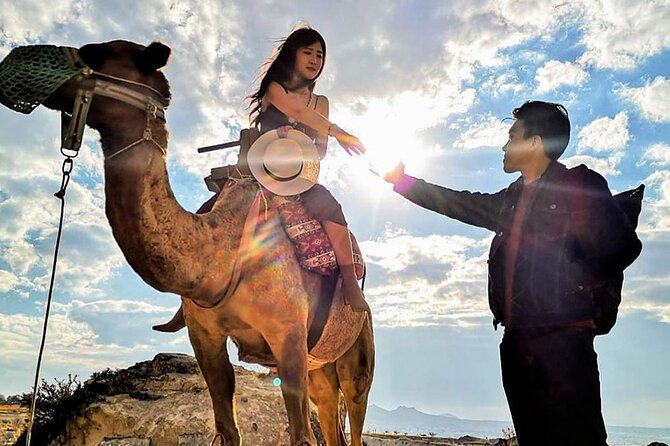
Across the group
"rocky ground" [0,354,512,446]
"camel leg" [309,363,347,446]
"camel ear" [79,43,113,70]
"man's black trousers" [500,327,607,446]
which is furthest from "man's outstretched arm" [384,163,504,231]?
"rocky ground" [0,354,512,446]

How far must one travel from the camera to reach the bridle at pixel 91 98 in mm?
3510

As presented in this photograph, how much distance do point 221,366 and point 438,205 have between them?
7.18 feet

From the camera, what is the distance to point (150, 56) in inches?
153

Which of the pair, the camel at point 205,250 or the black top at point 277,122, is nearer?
the camel at point 205,250

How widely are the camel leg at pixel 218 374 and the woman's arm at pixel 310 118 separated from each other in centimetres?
186

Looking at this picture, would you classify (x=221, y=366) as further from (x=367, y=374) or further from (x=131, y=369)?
(x=131, y=369)

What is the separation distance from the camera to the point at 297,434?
422 centimetres

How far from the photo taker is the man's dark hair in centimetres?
370

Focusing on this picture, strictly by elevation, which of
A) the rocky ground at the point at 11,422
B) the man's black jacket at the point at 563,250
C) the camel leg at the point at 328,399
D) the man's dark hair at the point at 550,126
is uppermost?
the man's dark hair at the point at 550,126

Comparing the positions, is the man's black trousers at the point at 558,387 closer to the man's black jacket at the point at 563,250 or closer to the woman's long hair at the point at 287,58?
the man's black jacket at the point at 563,250

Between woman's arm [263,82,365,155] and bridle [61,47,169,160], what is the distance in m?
1.45

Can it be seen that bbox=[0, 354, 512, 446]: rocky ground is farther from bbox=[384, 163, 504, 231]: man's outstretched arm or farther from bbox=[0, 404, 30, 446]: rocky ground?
bbox=[384, 163, 504, 231]: man's outstretched arm

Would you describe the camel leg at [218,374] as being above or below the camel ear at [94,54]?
below

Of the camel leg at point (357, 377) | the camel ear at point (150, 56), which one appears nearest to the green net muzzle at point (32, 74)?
the camel ear at point (150, 56)
